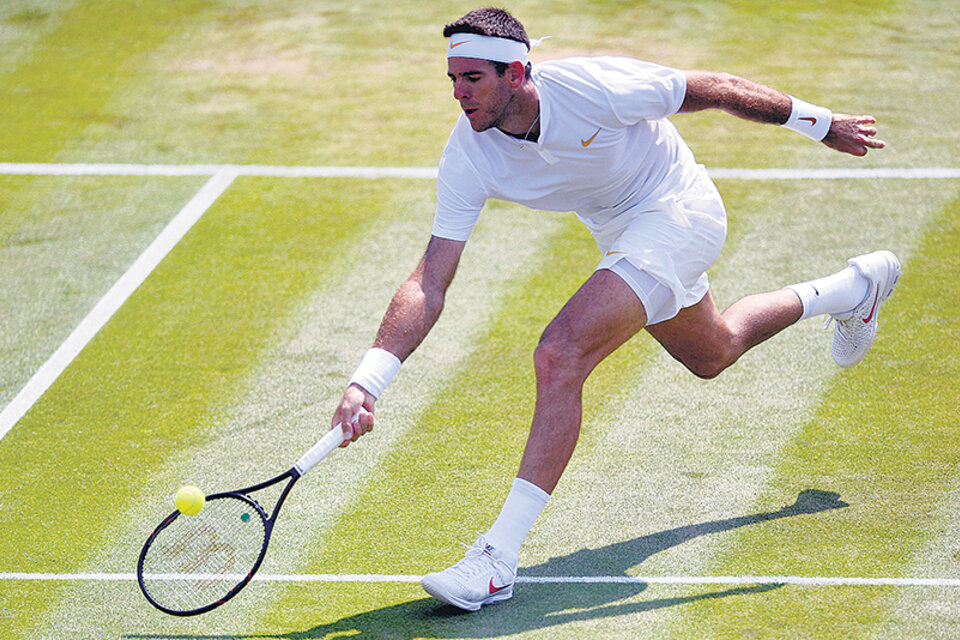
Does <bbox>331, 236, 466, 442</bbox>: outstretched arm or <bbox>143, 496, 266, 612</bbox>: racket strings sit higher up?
<bbox>331, 236, 466, 442</bbox>: outstretched arm

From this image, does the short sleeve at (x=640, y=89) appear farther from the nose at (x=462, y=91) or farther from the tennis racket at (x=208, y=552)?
the tennis racket at (x=208, y=552)

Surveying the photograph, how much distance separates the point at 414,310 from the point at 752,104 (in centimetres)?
142

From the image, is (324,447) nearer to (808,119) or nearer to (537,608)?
(537,608)

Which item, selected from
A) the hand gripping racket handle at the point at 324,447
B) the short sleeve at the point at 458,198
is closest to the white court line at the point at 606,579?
the hand gripping racket handle at the point at 324,447

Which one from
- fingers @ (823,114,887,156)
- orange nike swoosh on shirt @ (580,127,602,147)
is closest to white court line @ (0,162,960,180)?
fingers @ (823,114,887,156)

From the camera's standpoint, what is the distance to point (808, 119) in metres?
4.80

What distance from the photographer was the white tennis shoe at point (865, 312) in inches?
214

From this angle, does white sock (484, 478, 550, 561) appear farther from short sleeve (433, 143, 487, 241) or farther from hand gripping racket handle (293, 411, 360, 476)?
short sleeve (433, 143, 487, 241)

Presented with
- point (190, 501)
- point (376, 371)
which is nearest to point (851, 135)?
point (376, 371)

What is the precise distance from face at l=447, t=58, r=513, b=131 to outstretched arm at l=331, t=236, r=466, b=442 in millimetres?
453

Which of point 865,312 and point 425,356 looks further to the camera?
point 425,356

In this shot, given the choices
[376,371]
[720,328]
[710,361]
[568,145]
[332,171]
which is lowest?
[332,171]

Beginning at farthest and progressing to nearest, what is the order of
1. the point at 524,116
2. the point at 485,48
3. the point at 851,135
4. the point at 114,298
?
the point at 114,298 < the point at 851,135 < the point at 524,116 < the point at 485,48

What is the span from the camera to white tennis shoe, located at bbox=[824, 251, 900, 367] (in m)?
5.44
